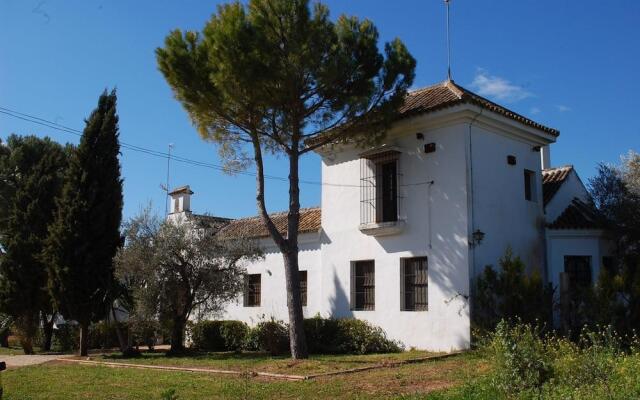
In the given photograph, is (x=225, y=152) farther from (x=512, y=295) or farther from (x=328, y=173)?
(x=512, y=295)

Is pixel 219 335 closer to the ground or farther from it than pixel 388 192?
closer to the ground

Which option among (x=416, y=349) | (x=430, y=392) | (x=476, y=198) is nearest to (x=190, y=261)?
(x=416, y=349)

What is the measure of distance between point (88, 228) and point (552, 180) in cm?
1539

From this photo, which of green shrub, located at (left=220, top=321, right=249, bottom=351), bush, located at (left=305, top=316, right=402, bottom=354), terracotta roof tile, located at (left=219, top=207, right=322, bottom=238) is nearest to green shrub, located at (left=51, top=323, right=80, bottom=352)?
green shrub, located at (left=220, top=321, right=249, bottom=351)

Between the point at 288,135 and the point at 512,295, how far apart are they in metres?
7.24

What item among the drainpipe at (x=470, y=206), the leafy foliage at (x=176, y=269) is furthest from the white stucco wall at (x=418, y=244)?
the leafy foliage at (x=176, y=269)

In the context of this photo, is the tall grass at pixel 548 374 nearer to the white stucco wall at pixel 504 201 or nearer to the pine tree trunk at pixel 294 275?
the pine tree trunk at pixel 294 275

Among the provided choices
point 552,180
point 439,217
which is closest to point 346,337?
point 439,217

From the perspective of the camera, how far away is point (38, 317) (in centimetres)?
2314

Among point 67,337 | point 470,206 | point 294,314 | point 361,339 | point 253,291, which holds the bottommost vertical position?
point 67,337

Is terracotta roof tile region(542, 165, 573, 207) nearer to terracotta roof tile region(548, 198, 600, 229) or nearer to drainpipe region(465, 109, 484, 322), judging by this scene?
terracotta roof tile region(548, 198, 600, 229)

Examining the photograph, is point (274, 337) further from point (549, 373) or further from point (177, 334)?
point (549, 373)

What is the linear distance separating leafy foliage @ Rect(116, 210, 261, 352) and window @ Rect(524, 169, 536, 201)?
866 centimetres

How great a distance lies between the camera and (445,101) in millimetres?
16875
